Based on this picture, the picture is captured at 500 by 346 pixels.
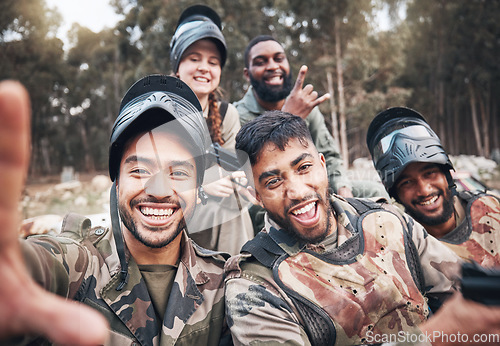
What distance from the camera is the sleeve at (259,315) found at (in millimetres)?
1752

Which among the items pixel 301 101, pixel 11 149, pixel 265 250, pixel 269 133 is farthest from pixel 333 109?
pixel 11 149

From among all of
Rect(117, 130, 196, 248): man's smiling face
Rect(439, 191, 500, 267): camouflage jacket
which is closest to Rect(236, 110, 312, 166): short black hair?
Rect(117, 130, 196, 248): man's smiling face

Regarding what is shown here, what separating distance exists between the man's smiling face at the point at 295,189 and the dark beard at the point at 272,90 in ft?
7.11

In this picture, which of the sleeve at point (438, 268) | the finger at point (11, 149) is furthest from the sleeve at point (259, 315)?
the finger at point (11, 149)

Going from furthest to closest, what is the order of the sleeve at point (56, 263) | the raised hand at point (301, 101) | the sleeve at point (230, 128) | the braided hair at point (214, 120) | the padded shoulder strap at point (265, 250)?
the sleeve at point (230, 128)
the braided hair at point (214, 120)
the raised hand at point (301, 101)
the padded shoulder strap at point (265, 250)
the sleeve at point (56, 263)

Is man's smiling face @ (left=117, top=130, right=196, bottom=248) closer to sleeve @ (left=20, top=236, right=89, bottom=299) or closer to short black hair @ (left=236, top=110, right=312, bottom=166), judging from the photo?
sleeve @ (left=20, top=236, right=89, bottom=299)

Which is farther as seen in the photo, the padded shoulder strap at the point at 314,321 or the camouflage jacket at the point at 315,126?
the camouflage jacket at the point at 315,126

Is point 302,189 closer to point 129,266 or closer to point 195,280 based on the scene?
point 195,280

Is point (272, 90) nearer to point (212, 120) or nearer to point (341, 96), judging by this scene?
point (212, 120)

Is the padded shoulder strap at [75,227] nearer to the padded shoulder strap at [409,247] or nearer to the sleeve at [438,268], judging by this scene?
the padded shoulder strap at [409,247]

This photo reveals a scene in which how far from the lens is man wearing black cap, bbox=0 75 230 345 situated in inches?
77.0

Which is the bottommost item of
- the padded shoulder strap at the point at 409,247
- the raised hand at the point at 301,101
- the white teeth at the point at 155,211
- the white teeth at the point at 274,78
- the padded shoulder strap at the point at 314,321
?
the padded shoulder strap at the point at 314,321

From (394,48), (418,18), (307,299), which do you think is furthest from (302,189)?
(418,18)

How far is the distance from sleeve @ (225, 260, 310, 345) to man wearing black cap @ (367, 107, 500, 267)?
146cm
